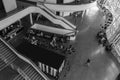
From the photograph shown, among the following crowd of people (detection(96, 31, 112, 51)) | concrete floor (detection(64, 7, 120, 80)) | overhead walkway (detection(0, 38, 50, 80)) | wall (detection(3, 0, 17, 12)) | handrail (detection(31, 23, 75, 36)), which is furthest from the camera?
handrail (detection(31, 23, 75, 36))

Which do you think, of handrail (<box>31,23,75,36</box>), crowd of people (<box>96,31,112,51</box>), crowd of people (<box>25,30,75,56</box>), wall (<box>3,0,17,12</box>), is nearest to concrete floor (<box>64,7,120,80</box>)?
crowd of people (<box>96,31,112,51</box>)

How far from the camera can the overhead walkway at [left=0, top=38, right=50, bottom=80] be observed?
980 cm

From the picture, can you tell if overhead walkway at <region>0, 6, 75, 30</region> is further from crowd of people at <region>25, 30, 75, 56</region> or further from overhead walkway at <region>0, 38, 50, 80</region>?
overhead walkway at <region>0, 38, 50, 80</region>

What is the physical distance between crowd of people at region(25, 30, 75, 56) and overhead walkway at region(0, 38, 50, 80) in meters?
5.68

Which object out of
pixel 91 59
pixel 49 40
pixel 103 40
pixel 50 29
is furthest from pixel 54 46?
pixel 103 40

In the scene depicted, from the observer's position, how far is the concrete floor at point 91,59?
13241 mm

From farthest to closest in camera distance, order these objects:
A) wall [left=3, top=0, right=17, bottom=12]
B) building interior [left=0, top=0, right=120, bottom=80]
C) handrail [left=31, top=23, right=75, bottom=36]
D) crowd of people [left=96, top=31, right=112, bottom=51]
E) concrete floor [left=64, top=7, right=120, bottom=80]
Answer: handrail [left=31, top=23, right=75, bottom=36] < crowd of people [left=96, top=31, right=112, bottom=51] < wall [left=3, top=0, right=17, bottom=12] < concrete floor [left=64, top=7, right=120, bottom=80] < building interior [left=0, top=0, right=120, bottom=80]

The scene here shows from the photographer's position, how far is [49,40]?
17078mm

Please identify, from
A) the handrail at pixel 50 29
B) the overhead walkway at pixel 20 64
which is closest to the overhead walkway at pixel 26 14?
the handrail at pixel 50 29

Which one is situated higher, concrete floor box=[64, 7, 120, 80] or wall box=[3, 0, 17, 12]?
wall box=[3, 0, 17, 12]

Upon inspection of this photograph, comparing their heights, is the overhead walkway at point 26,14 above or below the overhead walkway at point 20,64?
above

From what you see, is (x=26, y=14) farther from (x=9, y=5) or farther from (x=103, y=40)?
(x=103, y=40)

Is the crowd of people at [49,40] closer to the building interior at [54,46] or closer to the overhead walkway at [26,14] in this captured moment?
the building interior at [54,46]

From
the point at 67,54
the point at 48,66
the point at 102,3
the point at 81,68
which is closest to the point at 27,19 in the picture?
the point at 67,54
